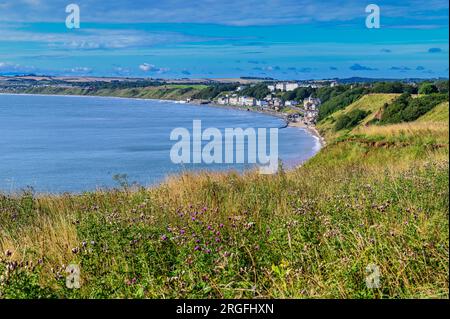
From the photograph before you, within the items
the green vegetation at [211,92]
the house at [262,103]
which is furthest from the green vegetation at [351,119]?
the green vegetation at [211,92]

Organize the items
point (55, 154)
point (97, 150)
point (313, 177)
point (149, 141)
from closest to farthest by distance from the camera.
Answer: point (313, 177)
point (55, 154)
point (97, 150)
point (149, 141)

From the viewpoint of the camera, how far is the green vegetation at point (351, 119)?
7725 centimetres

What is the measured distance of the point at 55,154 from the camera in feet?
184

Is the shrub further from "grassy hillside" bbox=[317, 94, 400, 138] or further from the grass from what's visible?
the grass

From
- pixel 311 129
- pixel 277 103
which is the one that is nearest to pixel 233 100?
pixel 277 103

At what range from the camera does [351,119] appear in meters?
78.3
